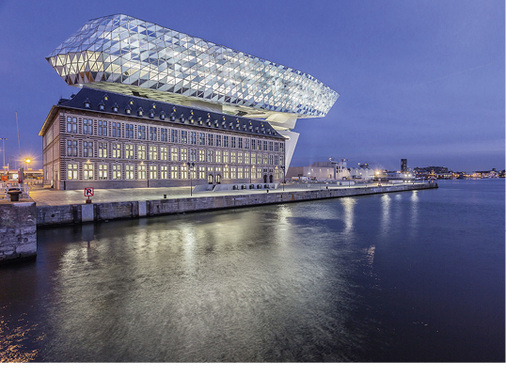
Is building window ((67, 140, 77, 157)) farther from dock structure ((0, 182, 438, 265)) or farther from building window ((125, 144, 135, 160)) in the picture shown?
dock structure ((0, 182, 438, 265))

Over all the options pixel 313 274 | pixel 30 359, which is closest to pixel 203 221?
pixel 313 274

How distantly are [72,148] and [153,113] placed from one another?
58.5ft

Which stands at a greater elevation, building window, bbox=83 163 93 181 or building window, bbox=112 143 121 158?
building window, bbox=112 143 121 158

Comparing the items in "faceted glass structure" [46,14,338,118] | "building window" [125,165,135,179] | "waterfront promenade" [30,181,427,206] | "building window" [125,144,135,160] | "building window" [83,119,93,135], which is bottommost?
"waterfront promenade" [30,181,427,206]

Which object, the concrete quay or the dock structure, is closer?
the dock structure

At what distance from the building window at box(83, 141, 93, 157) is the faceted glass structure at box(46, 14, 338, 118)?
21566 mm

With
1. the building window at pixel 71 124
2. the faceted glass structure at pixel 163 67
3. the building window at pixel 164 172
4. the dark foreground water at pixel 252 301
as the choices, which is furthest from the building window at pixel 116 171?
the dark foreground water at pixel 252 301

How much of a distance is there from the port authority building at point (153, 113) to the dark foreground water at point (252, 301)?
38416 millimetres

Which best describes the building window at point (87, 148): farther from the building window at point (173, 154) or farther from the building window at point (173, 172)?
the building window at point (173, 172)

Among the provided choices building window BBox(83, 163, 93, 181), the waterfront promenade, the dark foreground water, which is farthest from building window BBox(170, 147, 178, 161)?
the dark foreground water

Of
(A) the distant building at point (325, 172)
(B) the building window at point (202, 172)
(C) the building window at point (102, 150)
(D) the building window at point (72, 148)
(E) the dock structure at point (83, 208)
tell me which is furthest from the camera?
(A) the distant building at point (325, 172)

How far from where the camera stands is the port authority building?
164 ft

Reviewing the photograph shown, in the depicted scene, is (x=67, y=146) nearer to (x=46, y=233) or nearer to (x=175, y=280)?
(x=46, y=233)

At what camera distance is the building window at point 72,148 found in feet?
156
